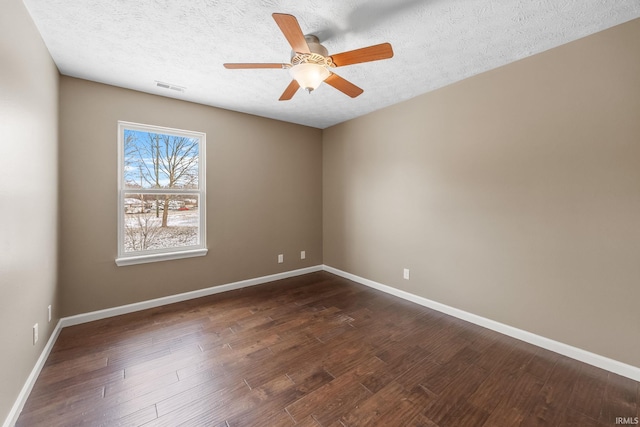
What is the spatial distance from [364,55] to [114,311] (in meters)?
3.50

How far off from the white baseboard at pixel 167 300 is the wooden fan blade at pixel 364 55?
3.10 meters

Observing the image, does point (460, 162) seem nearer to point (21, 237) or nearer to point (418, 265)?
point (418, 265)

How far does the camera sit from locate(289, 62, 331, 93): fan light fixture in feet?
5.88

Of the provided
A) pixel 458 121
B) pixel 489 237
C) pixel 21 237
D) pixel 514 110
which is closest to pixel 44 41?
pixel 21 237

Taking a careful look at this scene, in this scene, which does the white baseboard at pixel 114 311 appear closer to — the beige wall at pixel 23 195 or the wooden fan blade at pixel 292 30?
the beige wall at pixel 23 195

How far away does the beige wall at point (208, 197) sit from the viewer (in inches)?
103

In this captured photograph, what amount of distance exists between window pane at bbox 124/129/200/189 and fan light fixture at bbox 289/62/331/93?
209 cm

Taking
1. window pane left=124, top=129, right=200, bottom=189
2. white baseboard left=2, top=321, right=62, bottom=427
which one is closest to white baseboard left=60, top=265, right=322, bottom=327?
white baseboard left=2, top=321, right=62, bottom=427

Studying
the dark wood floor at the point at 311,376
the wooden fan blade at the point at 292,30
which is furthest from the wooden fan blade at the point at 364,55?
the dark wood floor at the point at 311,376

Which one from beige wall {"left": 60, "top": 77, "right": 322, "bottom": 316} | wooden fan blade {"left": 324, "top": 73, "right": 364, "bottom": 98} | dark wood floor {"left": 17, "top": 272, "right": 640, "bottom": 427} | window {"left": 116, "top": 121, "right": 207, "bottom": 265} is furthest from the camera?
window {"left": 116, "top": 121, "right": 207, "bottom": 265}

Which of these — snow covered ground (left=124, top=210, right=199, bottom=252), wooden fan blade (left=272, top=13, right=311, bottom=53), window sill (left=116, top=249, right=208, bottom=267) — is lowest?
window sill (left=116, top=249, right=208, bottom=267)

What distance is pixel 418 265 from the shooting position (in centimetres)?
315

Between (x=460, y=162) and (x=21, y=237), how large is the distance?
365cm

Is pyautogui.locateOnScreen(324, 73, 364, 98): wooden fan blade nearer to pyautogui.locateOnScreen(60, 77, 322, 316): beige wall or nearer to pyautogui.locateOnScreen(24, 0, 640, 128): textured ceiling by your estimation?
pyautogui.locateOnScreen(24, 0, 640, 128): textured ceiling
